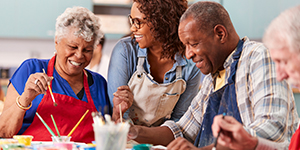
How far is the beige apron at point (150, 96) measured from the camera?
1.86 meters

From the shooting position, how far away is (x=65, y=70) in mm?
1839

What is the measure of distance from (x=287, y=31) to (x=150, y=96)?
1.07 metres

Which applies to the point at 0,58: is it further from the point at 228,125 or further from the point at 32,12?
the point at 228,125

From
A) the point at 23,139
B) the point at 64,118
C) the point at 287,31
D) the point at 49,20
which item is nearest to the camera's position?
the point at 287,31

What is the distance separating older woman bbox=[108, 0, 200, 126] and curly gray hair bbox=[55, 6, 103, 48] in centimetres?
18

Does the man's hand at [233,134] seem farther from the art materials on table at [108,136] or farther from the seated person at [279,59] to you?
the art materials on table at [108,136]

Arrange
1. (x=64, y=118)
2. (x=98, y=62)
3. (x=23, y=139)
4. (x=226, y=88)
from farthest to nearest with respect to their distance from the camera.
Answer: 1. (x=98, y=62)
2. (x=64, y=118)
3. (x=226, y=88)
4. (x=23, y=139)

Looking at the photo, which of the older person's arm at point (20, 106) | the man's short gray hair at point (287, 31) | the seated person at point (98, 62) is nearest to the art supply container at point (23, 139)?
the older person's arm at point (20, 106)

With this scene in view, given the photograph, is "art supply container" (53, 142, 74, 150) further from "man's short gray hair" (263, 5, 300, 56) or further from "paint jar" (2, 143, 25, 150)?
"man's short gray hair" (263, 5, 300, 56)

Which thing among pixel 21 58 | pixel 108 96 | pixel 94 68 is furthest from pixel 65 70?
pixel 21 58

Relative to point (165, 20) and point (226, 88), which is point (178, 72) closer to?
point (165, 20)

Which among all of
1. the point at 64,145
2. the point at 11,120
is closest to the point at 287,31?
the point at 64,145

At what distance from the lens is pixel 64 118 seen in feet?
5.61

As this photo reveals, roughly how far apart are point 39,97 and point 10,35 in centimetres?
245
